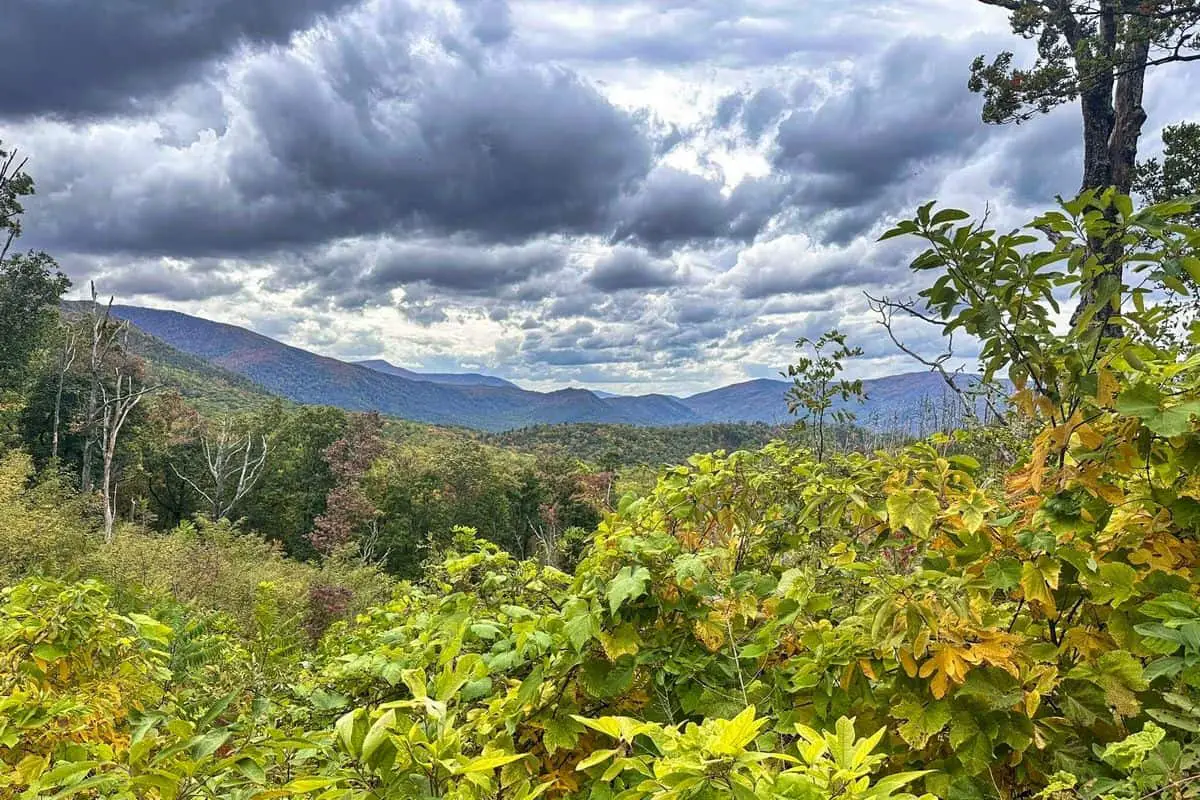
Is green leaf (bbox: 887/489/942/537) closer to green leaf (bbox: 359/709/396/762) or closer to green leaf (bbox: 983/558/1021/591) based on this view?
green leaf (bbox: 983/558/1021/591)

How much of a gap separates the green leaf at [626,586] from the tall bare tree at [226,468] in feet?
103

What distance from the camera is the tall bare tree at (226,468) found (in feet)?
95.1

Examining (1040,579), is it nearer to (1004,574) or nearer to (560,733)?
(1004,574)

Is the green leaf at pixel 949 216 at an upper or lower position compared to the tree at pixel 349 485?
upper

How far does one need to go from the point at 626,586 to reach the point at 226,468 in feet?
113

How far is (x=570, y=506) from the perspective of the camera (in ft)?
123

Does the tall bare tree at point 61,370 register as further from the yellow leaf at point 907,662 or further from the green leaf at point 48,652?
the yellow leaf at point 907,662

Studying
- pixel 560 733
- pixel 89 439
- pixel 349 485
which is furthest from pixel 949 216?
pixel 89 439

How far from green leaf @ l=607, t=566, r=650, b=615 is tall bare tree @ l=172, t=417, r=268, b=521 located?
31.3 meters

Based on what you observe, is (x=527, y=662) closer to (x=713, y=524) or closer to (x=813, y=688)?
(x=813, y=688)

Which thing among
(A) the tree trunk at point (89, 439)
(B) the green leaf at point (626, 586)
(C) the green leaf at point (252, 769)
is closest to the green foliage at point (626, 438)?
(A) the tree trunk at point (89, 439)

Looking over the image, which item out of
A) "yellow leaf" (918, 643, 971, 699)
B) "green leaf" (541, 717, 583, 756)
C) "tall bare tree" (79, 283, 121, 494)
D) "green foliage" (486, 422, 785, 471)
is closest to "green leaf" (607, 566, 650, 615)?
"green leaf" (541, 717, 583, 756)

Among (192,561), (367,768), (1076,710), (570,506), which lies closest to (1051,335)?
(1076,710)

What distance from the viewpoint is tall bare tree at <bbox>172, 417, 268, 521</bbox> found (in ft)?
95.1
